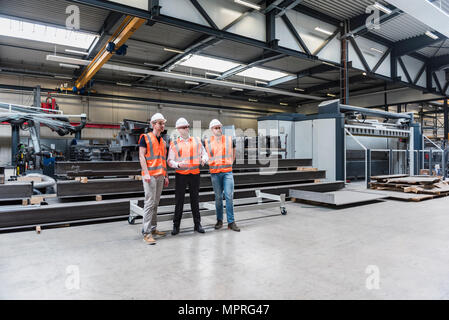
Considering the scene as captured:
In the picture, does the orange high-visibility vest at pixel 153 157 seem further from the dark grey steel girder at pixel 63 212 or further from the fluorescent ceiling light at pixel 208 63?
the fluorescent ceiling light at pixel 208 63

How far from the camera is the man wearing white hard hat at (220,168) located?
14.7 ft

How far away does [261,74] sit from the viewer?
49.8 feet

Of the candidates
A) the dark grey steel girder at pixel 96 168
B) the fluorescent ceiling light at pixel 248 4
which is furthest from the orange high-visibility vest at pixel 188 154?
the fluorescent ceiling light at pixel 248 4

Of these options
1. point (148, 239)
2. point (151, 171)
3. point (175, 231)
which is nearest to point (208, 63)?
point (151, 171)

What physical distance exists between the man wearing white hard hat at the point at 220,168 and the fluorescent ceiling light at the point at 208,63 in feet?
27.9

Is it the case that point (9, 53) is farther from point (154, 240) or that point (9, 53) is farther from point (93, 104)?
point (154, 240)

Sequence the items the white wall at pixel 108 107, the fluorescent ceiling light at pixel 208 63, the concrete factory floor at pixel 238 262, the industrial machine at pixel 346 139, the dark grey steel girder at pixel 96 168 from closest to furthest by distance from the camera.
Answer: the concrete factory floor at pixel 238 262 < the dark grey steel girder at pixel 96 168 < the industrial machine at pixel 346 139 < the fluorescent ceiling light at pixel 208 63 < the white wall at pixel 108 107

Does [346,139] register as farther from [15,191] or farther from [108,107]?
[108,107]

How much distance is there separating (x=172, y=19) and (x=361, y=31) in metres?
7.53

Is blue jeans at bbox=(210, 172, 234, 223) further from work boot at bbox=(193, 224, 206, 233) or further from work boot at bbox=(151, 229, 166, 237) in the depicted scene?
work boot at bbox=(151, 229, 166, 237)

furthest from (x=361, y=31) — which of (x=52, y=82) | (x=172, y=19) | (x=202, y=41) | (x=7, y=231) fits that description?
(x=52, y=82)

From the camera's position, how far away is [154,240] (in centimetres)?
386

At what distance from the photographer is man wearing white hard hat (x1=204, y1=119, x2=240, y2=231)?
4477 millimetres

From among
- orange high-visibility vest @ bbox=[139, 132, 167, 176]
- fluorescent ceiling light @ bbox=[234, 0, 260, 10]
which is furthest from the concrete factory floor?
fluorescent ceiling light @ bbox=[234, 0, 260, 10]
